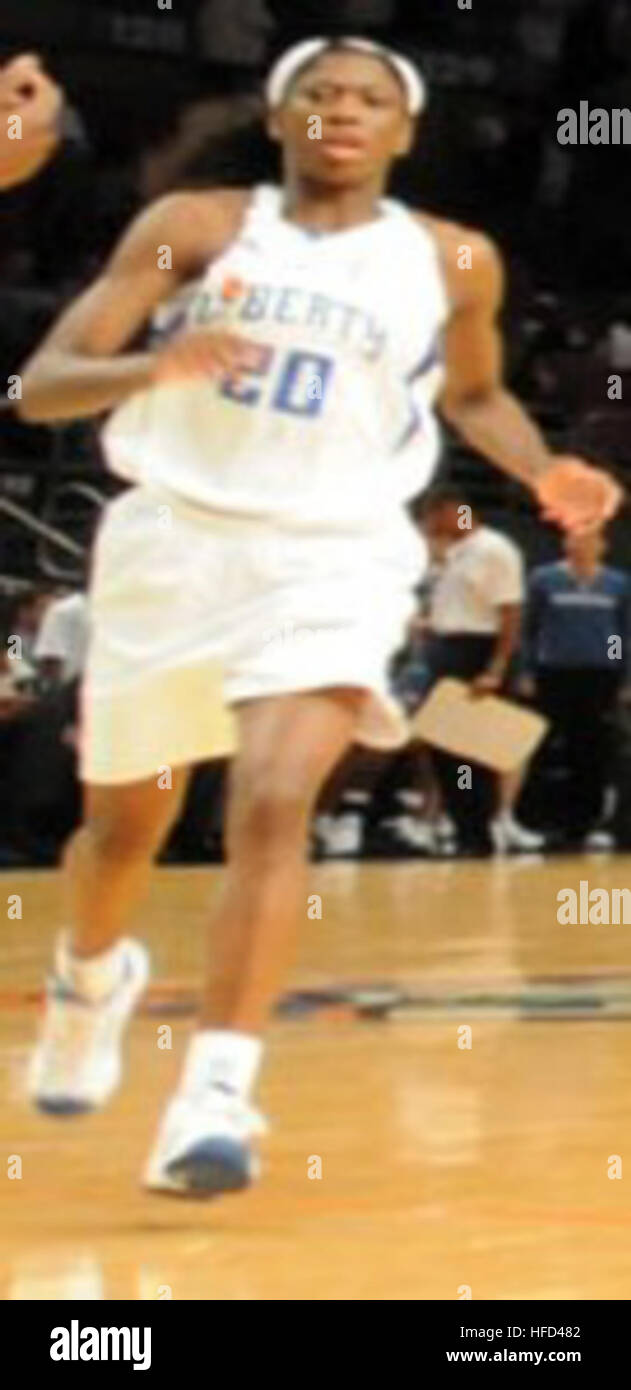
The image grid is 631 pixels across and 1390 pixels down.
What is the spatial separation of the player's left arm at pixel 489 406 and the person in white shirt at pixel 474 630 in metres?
8.75

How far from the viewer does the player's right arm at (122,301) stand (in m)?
A: 5.40

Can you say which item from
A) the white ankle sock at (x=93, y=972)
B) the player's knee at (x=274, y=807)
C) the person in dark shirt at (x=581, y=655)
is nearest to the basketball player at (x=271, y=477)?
the player's knee at (x=274, y=807)

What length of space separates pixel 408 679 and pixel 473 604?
1.72ft

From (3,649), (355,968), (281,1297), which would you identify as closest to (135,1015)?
(355,968)

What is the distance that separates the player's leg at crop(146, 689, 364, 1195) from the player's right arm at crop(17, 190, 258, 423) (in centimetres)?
56

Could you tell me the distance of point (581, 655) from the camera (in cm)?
1535

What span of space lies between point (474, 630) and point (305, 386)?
31.8 feet

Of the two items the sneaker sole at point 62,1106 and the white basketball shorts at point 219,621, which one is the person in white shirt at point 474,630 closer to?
the sneaker sole at point 62,1106

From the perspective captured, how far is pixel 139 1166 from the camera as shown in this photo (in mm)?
5938

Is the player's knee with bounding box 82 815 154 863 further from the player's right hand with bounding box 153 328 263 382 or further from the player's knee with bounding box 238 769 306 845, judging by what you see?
the player's right hand with bounding box 153 328 263 382

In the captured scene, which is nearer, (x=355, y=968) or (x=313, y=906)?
(x=355, y=968)
